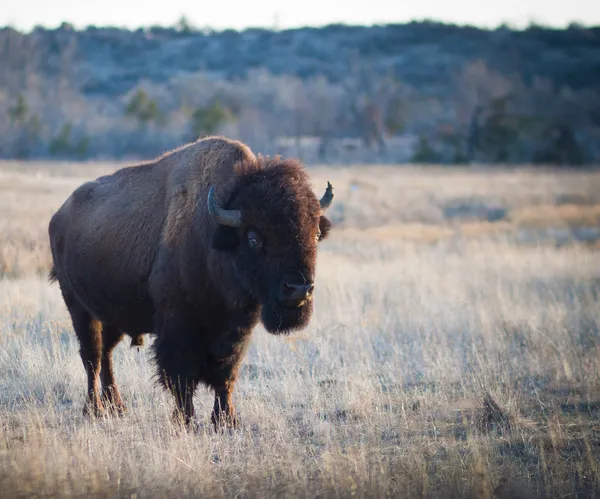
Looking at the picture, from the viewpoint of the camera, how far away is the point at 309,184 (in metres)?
6.72

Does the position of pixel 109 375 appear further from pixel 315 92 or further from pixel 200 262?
pixel 315 92

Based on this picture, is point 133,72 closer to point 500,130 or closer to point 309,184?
point 500,130

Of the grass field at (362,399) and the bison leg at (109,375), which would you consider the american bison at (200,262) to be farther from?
the grass field at (362,399)

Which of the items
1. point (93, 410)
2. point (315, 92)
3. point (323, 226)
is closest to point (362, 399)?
point (323, 226)

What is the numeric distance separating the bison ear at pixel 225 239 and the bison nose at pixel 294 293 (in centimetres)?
68

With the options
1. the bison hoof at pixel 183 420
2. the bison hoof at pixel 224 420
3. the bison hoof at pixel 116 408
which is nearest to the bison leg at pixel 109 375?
the bison hoof at pixel 116 408

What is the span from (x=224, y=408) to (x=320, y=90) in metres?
95.3

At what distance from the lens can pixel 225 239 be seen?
21.2ft

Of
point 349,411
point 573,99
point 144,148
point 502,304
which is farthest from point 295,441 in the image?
point 573,99

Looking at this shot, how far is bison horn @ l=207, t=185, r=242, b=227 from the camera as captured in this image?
6387mm

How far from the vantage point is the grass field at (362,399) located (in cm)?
530

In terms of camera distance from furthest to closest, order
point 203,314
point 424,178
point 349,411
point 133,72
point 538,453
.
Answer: point 133,72 → point 424,178 → point 349,411 → point 203,314 → point 538,453

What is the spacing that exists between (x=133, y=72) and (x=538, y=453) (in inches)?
5164

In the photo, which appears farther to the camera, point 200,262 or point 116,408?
point 116,408
